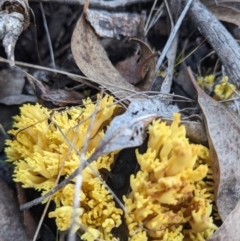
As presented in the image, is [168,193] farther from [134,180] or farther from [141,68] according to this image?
[141,68]

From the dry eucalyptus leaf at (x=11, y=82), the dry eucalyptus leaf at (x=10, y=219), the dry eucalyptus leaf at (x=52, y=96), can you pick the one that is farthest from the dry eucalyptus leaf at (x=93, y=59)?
the dry eucalyptus leaf at (x=10, y=219)

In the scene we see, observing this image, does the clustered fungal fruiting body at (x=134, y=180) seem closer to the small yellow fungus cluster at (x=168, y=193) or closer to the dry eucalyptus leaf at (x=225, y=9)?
the small yellow fungus cluster at (x=168, y=193)

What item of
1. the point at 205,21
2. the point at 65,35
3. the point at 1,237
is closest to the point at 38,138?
the point at 1,237

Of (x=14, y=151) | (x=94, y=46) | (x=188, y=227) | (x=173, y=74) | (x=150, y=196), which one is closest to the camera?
(x=150, y=196)

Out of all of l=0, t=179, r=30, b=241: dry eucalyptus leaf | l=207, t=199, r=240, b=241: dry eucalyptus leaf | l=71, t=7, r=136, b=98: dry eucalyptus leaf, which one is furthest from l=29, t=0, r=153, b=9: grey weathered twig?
l=207, t=199, r=240, b=241: dry eucalyptus leaf

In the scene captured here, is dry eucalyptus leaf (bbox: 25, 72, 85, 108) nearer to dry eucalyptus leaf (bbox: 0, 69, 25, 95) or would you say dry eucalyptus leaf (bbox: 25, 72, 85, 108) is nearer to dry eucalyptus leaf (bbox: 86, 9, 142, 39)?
dry eucalyptus leaf (bbox: 0, 69, 25, 95)

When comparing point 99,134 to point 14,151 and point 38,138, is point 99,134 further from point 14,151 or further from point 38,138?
point 14,151
